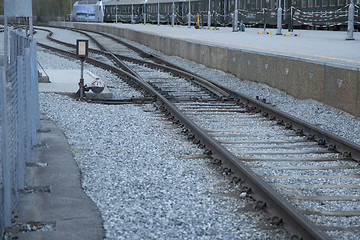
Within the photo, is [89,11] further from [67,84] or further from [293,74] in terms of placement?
[293,74]

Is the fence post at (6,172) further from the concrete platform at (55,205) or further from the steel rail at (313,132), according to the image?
the steel rail at (313,132)

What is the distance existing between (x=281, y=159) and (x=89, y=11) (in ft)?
227

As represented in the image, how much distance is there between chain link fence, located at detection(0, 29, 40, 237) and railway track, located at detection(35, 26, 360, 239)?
2.13 metres

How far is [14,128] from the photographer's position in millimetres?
5777

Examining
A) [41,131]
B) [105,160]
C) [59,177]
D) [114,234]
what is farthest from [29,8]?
[114,234]

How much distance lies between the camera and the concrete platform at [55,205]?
15.7ft

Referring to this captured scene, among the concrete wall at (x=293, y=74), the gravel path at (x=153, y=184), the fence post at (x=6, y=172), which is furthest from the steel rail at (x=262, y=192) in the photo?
the concrete wall at (x=293, y=74)

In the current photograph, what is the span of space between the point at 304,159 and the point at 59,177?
295cm

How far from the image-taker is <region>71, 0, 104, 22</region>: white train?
71.8 metres

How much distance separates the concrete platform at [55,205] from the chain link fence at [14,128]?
0.14 metres

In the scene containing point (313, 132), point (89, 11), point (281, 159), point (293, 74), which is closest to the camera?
point (281, 159)

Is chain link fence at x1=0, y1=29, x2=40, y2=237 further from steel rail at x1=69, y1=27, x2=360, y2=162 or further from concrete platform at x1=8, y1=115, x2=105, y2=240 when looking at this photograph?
steel rail at x1=69, y1=27, x2=360, y2=162

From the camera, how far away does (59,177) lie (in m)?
6.43

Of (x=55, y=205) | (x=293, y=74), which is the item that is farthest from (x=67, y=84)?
(x=55, y=205)
